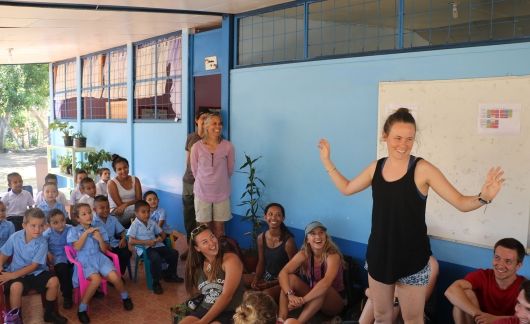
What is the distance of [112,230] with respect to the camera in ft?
16.8

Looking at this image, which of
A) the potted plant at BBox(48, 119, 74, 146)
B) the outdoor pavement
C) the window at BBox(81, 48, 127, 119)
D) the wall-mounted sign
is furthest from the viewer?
the outdoor pavement

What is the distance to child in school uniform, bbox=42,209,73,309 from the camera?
438 cm

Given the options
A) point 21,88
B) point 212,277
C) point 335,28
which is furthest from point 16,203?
point 21,88

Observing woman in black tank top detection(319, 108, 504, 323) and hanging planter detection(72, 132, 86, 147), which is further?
hanging planter detection(72, 132, 86, 147)

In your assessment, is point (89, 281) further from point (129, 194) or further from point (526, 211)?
point (526, 211)

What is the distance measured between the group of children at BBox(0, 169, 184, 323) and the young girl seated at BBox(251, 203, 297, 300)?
1.07 metres

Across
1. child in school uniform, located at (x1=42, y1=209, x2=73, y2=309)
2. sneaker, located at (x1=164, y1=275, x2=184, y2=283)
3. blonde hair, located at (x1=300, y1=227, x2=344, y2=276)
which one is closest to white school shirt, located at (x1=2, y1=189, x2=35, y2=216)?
child in school uniform, located at (x1=42, y1=209, x2=73, y2=309)

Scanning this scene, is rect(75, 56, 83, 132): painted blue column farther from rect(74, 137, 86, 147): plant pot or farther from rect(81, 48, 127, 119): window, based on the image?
rect(74, 137, 86, 147): plant pot

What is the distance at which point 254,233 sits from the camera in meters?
5.41

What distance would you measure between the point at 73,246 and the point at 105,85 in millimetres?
5406

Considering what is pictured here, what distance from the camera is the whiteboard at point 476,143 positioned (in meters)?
3.34

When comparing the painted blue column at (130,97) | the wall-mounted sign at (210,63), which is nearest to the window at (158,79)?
the painted blue column at (130,97)

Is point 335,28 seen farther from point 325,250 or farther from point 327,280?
point 327,280

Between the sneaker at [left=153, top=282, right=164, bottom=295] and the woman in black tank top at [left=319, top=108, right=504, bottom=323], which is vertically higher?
the woman in black tank top at [left=319, top=108, right=504, bottom=323]
